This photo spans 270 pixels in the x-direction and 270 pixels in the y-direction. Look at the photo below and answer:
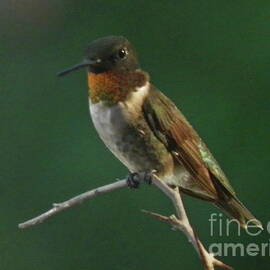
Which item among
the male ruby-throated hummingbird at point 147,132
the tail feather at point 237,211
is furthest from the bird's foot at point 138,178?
the tail feather at point 237,211

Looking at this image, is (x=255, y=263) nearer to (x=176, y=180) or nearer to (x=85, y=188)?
(x=85, y=188)

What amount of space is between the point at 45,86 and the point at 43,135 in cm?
24

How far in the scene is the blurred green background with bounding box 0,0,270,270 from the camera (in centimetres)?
371

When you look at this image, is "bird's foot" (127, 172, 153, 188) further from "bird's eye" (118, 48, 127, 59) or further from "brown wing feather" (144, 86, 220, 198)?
"bird's eye" (118, 48, 127, 59)

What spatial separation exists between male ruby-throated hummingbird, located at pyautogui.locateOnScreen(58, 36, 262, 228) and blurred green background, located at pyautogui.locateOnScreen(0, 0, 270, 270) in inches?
58.3

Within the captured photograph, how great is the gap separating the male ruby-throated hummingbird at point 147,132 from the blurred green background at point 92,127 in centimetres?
148

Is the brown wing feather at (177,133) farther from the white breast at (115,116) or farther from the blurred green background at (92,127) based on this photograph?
the blurred green background at (92,127)

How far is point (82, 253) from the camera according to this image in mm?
4047

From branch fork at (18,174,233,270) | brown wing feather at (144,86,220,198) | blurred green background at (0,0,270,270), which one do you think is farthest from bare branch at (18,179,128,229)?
blurred green background at (0,0,270,270)

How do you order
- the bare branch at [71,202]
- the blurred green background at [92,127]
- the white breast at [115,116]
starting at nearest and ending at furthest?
the bare branch at [71,202], the white breast at [115,116], the blurred green background at [92,127]

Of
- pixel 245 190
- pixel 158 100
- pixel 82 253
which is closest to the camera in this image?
pixel 158 100

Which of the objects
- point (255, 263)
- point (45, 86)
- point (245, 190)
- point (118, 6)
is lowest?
point (255, 263)

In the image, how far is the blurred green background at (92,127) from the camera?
3.71m

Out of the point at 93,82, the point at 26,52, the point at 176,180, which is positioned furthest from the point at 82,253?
the point at 93,82
